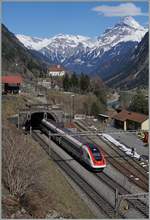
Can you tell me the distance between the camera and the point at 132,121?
36688 millimetres

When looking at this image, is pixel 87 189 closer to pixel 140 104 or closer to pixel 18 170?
pixel 18 170

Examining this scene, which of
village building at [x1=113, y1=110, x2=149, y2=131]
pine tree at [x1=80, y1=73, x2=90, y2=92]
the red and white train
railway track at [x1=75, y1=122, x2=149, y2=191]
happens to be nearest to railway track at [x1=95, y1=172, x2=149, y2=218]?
the red and white train

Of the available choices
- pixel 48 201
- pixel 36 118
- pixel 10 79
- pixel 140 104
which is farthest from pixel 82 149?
pixel 10 79

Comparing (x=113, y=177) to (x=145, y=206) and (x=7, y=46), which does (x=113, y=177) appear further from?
(x=7, y=46)

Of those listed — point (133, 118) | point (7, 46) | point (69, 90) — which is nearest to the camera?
point (133, 118)

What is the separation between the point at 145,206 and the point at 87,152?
5.21m

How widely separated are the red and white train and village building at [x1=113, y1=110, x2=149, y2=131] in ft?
32.1

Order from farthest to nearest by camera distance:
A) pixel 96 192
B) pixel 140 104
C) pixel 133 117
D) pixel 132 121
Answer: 1. pixel 140 104
2. pixel 133 117
3. pixel 132 121
4. pixel 96 192

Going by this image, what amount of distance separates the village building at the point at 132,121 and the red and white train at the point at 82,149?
9.77m

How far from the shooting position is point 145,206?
16.3 meters

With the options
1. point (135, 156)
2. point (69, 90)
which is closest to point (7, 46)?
point (69, 90)

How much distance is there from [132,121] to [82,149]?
1600 cm

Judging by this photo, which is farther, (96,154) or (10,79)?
(10,79)

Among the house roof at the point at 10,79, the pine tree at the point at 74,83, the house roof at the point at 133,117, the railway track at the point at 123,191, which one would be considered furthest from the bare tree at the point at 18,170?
the pine tree at the point at 74,83
